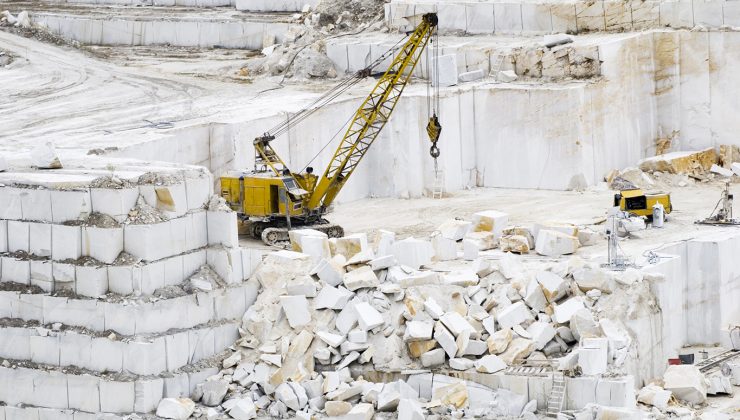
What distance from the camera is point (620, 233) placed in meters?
44.6

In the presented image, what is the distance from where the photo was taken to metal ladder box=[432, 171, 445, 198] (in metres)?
51.0

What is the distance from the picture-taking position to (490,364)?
37.8 metres

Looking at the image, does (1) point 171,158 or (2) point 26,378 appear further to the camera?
(1) point 171,158

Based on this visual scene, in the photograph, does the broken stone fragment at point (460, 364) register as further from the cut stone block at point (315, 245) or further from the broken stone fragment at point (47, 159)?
the broken stone fragment at point (47, 159)

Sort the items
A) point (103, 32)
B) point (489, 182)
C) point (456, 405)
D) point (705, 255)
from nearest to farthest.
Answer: point (456, 405)
point (705, 255)
point (489, 182)
point (103, 32)

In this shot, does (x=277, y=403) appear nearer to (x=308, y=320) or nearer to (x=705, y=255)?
(x=308, y=320)

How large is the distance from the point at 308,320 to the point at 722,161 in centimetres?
1832

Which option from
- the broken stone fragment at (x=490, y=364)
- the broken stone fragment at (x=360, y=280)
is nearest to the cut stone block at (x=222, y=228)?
the broken stone fragment at (x=360, y=280)

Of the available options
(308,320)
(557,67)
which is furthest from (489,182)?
(308,320)

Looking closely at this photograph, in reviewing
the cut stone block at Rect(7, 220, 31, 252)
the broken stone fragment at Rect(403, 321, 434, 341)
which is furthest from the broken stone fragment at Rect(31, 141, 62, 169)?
the broken stone fragment at Rect(403, 321, 434, 341)

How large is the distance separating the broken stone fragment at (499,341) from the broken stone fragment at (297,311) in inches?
145

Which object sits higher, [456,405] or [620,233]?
[620,233]

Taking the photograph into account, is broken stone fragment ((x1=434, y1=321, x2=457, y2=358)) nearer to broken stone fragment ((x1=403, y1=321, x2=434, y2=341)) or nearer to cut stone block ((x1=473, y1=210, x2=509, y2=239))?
broken stone fragment ((x1=403, y1=321, x2=434, y2=341))

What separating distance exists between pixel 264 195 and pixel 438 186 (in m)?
7.43
